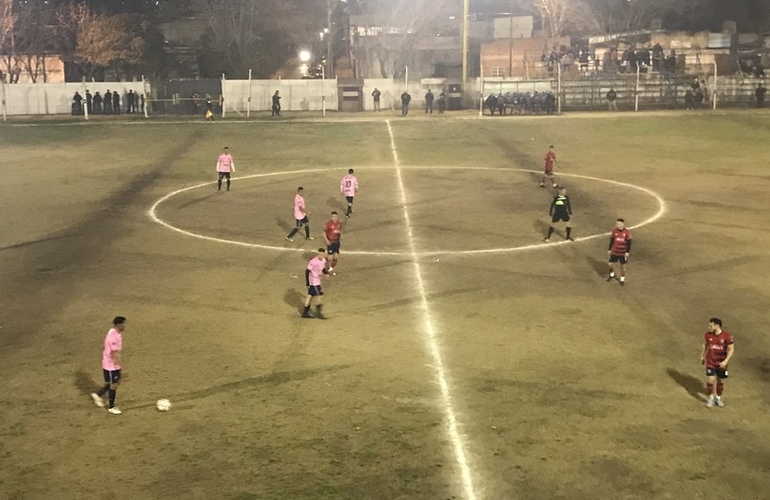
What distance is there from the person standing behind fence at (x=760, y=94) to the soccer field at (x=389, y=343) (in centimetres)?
3390

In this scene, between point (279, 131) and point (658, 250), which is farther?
point (279, 131)

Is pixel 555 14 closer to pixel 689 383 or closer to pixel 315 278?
pixel 315 278

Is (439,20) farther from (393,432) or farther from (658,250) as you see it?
(393,432)

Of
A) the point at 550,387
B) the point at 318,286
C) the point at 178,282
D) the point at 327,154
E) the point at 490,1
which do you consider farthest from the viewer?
the point at 490,1

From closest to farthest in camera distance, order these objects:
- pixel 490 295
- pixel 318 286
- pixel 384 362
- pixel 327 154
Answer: pixel 384 362, pixel 318 286, pixel 490 295, pixel 327 154

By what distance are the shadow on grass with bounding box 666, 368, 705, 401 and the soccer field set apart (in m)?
0.05

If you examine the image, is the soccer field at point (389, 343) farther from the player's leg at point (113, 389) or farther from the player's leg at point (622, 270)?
the player's leg at point (113, 389)

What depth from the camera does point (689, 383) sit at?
1454 cm

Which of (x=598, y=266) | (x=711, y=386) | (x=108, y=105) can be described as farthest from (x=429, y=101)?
(x=711, y=386)

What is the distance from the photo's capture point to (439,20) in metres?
107

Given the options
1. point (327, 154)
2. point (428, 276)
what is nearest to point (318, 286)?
point (428, 276)

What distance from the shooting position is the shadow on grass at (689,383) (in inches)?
554

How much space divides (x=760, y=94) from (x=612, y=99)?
1217 centimetres

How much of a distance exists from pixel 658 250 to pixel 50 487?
18.8 m
